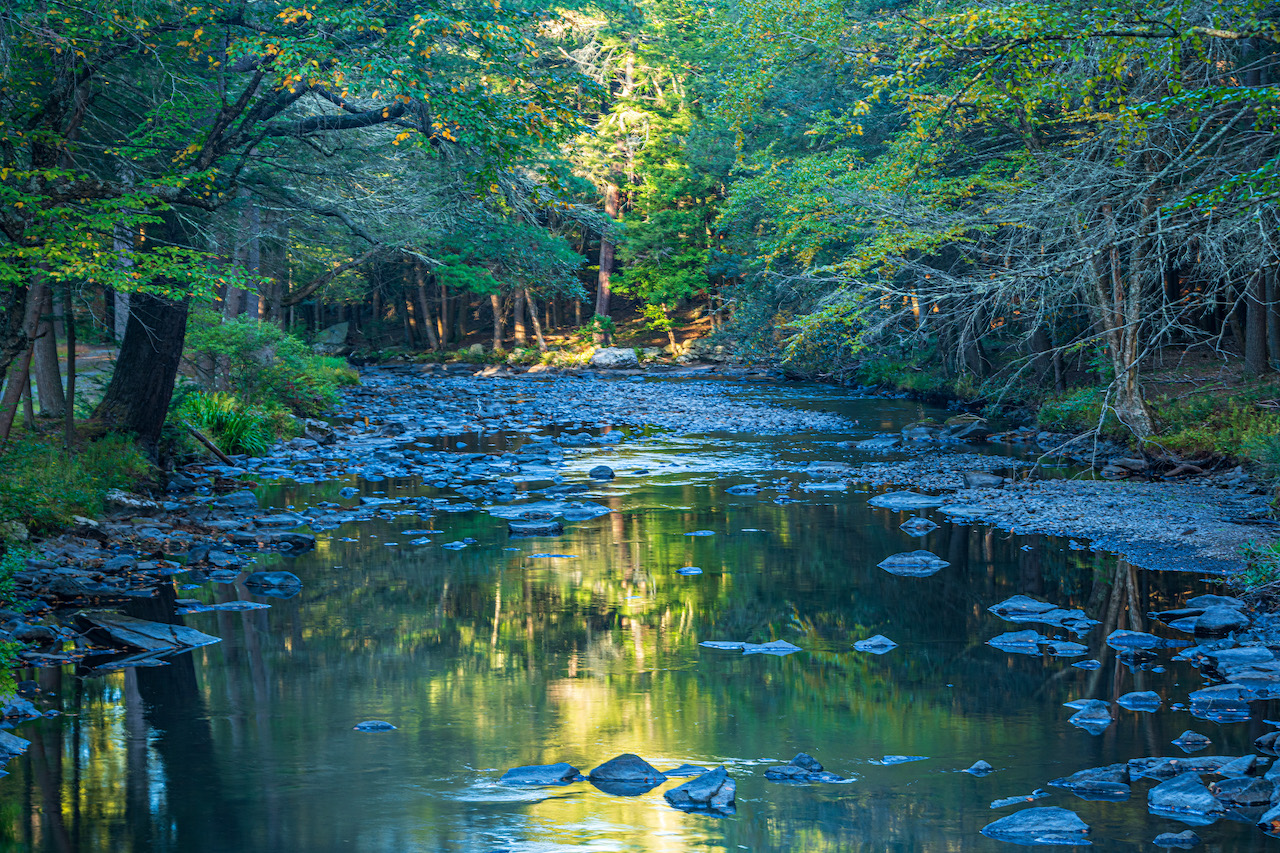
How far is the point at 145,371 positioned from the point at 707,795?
11.4 m

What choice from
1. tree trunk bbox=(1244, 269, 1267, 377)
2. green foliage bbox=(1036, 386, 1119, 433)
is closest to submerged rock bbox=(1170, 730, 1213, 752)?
green foliage bbox=(1036, 386, 1119, 433)

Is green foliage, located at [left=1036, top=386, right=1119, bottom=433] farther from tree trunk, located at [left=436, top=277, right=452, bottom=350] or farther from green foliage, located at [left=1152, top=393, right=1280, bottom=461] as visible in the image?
tree trunk, located at [left=436, top=277, right=452, bottom=350]

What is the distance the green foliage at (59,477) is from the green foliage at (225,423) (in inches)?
149

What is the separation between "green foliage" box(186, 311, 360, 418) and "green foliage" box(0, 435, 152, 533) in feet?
19.9

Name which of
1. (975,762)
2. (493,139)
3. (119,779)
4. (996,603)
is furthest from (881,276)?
(119,779)

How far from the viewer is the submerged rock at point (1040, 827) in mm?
4602

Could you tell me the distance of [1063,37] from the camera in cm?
880

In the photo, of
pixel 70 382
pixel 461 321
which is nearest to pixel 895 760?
pixel 70 382

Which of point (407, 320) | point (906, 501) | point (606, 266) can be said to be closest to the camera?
point (906, 501)

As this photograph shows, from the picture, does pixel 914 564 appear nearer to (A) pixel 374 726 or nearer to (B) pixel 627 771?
(B) pixel 627 771

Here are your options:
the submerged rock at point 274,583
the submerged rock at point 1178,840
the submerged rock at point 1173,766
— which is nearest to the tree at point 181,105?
the submerged rock at point 274,583

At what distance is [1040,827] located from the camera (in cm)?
467

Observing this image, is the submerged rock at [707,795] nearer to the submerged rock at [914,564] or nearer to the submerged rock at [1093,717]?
the submerged rock at [1093,717]

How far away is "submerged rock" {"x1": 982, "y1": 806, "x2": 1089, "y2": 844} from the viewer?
4.60 m
